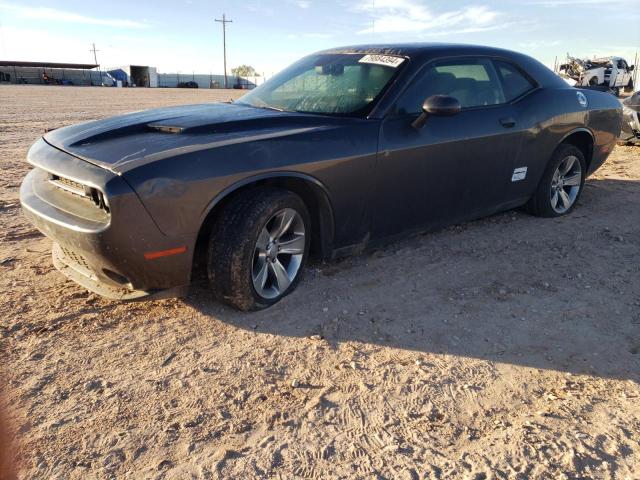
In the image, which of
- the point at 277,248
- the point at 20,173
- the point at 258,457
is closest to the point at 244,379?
the point at 258,457

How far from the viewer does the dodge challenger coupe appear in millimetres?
2682

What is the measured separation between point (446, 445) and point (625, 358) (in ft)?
4.38

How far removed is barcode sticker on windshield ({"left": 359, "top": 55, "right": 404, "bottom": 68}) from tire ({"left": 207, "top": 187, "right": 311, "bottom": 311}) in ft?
4.47

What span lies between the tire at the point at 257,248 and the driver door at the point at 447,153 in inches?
24.6

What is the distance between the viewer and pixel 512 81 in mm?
4605

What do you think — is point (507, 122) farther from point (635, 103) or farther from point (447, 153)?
point (635, 103)

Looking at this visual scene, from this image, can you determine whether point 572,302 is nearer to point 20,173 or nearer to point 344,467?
point 344,467

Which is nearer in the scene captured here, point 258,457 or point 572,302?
point 258,457

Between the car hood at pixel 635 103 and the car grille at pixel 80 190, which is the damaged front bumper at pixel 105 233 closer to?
the car grille at pixel 80 190

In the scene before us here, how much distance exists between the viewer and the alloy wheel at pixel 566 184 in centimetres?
518

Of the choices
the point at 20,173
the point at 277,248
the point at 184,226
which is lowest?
the point at 20,173

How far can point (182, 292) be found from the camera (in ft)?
9.58

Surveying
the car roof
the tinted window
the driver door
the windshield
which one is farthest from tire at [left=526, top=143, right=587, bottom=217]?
the windshield

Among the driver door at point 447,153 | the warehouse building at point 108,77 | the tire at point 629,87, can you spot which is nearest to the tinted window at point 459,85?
the driver door at point 447,153
